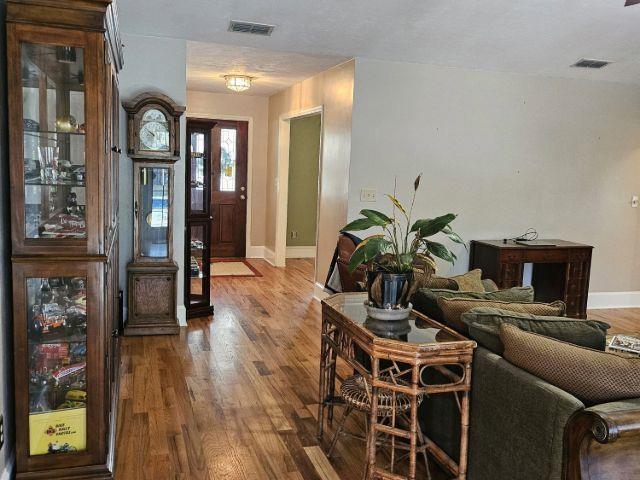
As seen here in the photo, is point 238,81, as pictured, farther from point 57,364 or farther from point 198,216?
point 57,364

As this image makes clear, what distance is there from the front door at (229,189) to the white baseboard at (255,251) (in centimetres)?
8

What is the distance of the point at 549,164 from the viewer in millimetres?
6250

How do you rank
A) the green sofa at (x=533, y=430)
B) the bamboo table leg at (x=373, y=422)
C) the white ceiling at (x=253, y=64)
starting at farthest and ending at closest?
the white ceiling at (x=253, y=64) → the bamboo table leg at (x=373, y=422) → the green sofa at (x=533, y=430)

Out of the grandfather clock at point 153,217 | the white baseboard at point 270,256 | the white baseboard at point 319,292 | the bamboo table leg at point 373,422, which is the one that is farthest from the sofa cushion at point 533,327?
the white baseboard at point 270,256

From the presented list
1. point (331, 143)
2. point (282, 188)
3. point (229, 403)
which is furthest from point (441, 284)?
point (282, 188)

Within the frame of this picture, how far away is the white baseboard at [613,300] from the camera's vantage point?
21.7ft

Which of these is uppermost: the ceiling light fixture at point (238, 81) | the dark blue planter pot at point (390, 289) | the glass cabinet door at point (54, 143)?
the ceiling light fixture at point (238, 81)

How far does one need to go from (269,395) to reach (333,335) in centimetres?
90

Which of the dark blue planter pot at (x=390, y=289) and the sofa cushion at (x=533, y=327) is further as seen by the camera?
the dark blue planter pot at (x=390, y=289)

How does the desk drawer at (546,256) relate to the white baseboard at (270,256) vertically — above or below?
above

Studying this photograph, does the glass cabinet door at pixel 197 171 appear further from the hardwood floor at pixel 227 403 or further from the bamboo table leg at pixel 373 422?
the bamboo table leg at pixel 373 422

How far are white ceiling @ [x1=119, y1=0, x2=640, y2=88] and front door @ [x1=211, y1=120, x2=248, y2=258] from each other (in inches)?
123

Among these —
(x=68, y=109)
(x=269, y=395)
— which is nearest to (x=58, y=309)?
(x=68, y=109)

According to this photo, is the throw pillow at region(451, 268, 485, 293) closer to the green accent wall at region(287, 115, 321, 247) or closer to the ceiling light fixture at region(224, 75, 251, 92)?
the ceiling light fixture at region(224, 75, 251, 92)
